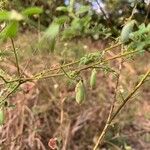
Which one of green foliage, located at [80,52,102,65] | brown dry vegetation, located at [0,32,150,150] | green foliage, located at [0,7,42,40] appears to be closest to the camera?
green foliage, located at [0,7,42,40]

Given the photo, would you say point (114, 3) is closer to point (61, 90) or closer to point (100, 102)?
point (61, 90)

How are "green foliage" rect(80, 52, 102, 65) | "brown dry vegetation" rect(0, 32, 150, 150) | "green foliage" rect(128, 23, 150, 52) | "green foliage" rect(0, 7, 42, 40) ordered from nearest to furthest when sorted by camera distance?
"green foliage" rect(0, 7, 42, 40) → "green foliage" rect(128, 23, 150, 52) → "green foliage" rect(80, 52, 102, 65) → "brown dry vegetation" rect(0, 32, 150, 150)

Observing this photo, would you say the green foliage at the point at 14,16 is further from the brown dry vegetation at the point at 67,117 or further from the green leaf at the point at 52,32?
the brown dry vegetation at the point at 67,117

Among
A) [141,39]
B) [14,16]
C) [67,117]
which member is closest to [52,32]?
[14,16]

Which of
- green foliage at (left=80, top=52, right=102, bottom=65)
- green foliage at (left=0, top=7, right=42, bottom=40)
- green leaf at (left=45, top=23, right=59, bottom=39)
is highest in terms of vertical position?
green foliage at (left=80, top=52, right=102, bottom=65)

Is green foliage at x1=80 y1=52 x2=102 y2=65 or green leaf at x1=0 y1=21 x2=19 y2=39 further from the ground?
green foliage at x1=80 y1=52 x2=102 y2=65

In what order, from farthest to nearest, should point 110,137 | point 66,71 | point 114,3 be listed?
point 110,137 → point 114,3 → point 66,71

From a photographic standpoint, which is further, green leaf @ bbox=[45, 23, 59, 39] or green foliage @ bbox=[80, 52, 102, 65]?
green foliage @ bbox=[80, 52, 102, 65]

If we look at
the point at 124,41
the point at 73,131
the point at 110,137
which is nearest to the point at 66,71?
the point at 124,41

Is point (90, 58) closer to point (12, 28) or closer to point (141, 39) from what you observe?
point (141, 39)

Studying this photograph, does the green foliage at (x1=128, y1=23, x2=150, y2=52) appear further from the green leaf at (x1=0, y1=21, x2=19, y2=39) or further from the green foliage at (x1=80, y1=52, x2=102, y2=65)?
the green leaf at (x1=0, y1=21, x2=19, y2=39)

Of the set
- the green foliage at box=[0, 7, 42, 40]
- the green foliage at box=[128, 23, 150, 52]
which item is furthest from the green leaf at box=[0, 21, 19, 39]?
the green foliage at box=[128, 23, 150, 52]
